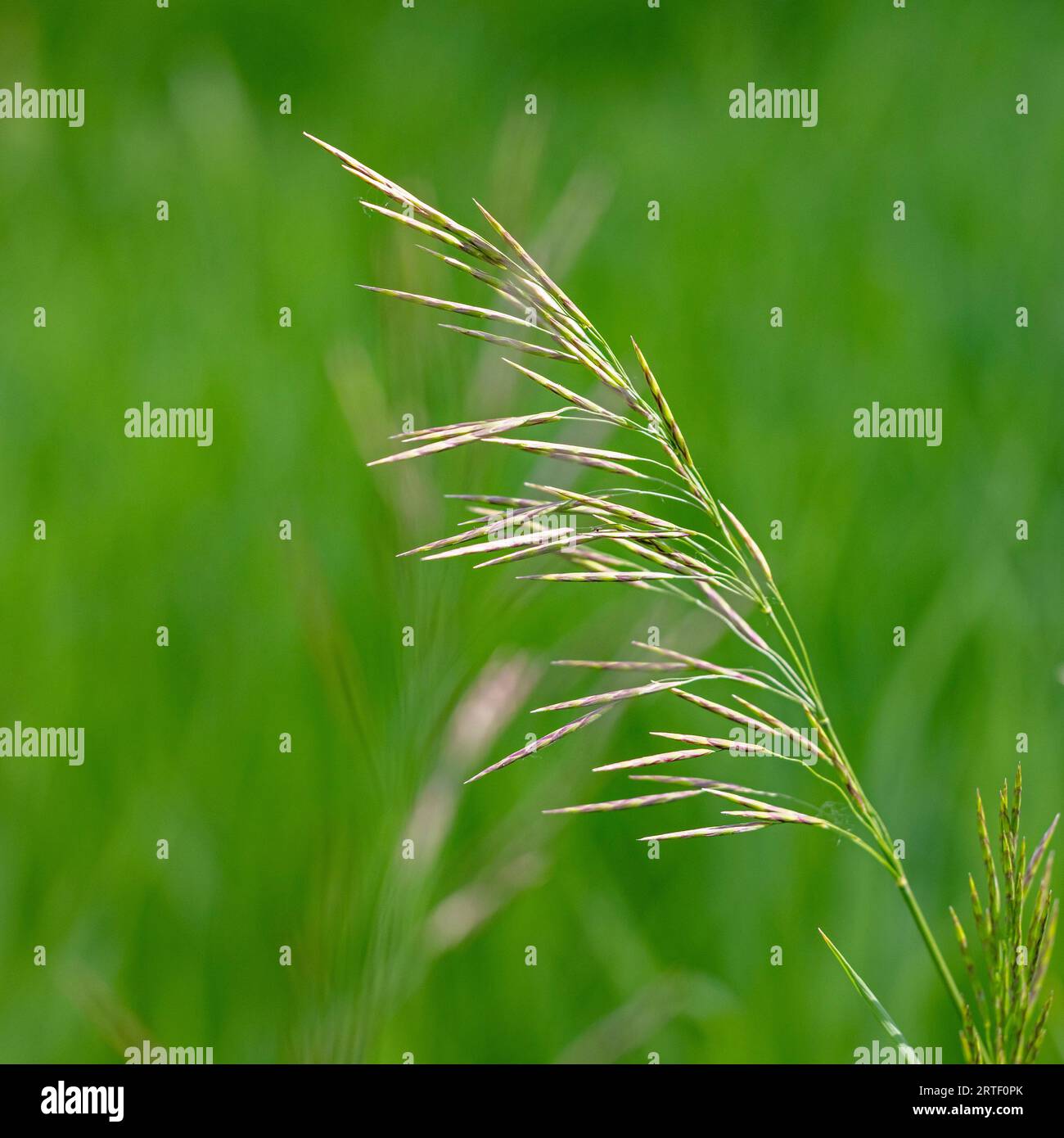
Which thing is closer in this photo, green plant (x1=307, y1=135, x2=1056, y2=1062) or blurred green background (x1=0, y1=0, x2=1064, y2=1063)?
green plant (x1=307, y1=135, x2=1056, y2=1062)

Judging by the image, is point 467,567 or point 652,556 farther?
point 467,567

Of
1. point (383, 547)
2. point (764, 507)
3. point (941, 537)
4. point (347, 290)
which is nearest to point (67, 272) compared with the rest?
point (347, 290)

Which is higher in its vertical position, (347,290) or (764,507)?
(347,290)

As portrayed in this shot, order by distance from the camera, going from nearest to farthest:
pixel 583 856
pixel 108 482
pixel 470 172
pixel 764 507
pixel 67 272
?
pixel 583 856, pixel 764 507, pixel 108 482, pixel 67 272, pixel 470 172

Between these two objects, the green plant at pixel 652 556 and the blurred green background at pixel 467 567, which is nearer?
the green plant at pixel 652 556

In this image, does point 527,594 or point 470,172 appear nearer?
point 527,594

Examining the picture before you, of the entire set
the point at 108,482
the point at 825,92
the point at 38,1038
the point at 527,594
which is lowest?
the point at 38,1038

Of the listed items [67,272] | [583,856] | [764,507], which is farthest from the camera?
[67,272]

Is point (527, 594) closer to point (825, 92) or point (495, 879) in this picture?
point (495, 879)
